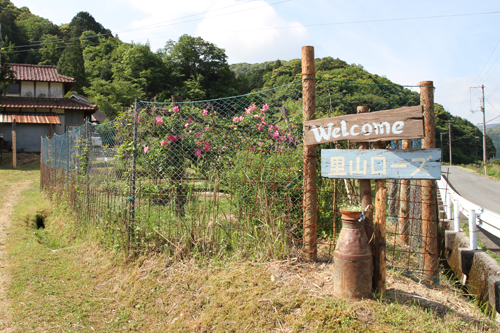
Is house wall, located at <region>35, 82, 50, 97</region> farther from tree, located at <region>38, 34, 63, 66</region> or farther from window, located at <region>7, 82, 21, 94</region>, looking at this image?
tree, located at <region>38, 34, 63, 66</region>

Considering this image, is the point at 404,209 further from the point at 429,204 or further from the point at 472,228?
the point at 429,204

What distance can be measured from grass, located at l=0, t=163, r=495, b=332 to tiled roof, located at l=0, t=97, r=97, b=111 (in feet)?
71.8

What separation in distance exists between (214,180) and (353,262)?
2.14 metres

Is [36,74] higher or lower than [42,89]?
higher

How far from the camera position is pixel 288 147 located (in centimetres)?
484

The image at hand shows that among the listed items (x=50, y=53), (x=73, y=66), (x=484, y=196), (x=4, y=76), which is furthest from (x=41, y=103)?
(x=50, y=53)

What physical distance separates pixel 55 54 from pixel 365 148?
56.7m

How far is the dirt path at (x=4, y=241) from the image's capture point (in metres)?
3.21

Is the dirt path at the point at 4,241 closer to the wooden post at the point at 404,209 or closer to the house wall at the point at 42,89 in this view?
the wooden post at the point at 404,209

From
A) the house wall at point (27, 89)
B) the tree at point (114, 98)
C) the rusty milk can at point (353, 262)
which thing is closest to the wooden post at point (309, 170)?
the rusty milk can at point (353, 262)

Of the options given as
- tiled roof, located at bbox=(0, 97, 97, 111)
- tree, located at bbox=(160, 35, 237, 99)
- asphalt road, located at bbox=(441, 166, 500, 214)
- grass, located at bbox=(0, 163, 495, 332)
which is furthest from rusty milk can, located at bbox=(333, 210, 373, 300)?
tree, located at bbox=(160, 35, 237, 99)

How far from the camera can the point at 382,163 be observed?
2.89 m

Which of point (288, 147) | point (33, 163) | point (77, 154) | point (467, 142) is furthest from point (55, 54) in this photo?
point (467, 142)

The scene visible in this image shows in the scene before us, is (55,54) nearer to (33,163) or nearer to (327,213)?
(33,163)
